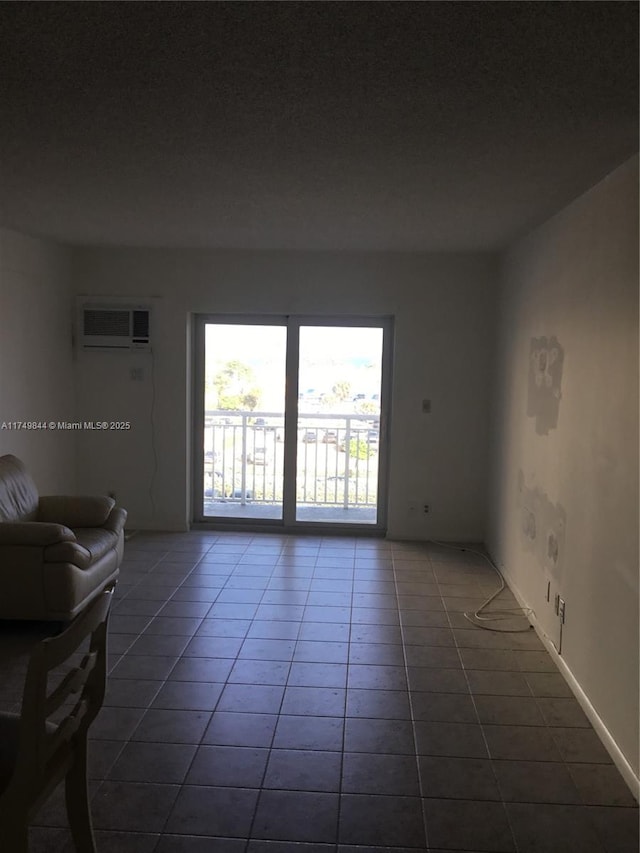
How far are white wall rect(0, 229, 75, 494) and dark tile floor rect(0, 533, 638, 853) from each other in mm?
1594

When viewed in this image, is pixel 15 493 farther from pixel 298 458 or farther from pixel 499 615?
pixel 499 615

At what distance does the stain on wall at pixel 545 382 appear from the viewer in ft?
12.2

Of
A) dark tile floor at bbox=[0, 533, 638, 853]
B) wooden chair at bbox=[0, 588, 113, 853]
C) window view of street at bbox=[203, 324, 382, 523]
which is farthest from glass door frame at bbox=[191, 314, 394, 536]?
wooden chair at bbox=[0, 588, 113, 853]

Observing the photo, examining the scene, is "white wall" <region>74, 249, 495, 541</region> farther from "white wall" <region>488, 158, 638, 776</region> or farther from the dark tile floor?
the dark tile floor

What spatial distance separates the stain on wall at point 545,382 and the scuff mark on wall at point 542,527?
430mm

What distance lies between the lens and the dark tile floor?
2242 millimetres

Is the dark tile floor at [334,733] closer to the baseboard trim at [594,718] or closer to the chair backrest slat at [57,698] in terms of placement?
the baseboard trim at [594,718]

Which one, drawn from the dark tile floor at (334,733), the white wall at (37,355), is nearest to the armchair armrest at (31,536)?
the dark tile floor at (334,733)

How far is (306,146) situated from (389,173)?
21.3 inches

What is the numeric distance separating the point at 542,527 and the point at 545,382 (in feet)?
2.78

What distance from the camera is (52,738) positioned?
1.73 meters

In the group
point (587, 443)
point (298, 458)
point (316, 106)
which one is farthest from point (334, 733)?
point (298, 458)

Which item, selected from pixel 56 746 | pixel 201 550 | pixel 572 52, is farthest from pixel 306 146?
pixel 201 550

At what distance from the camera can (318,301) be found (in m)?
5.86
